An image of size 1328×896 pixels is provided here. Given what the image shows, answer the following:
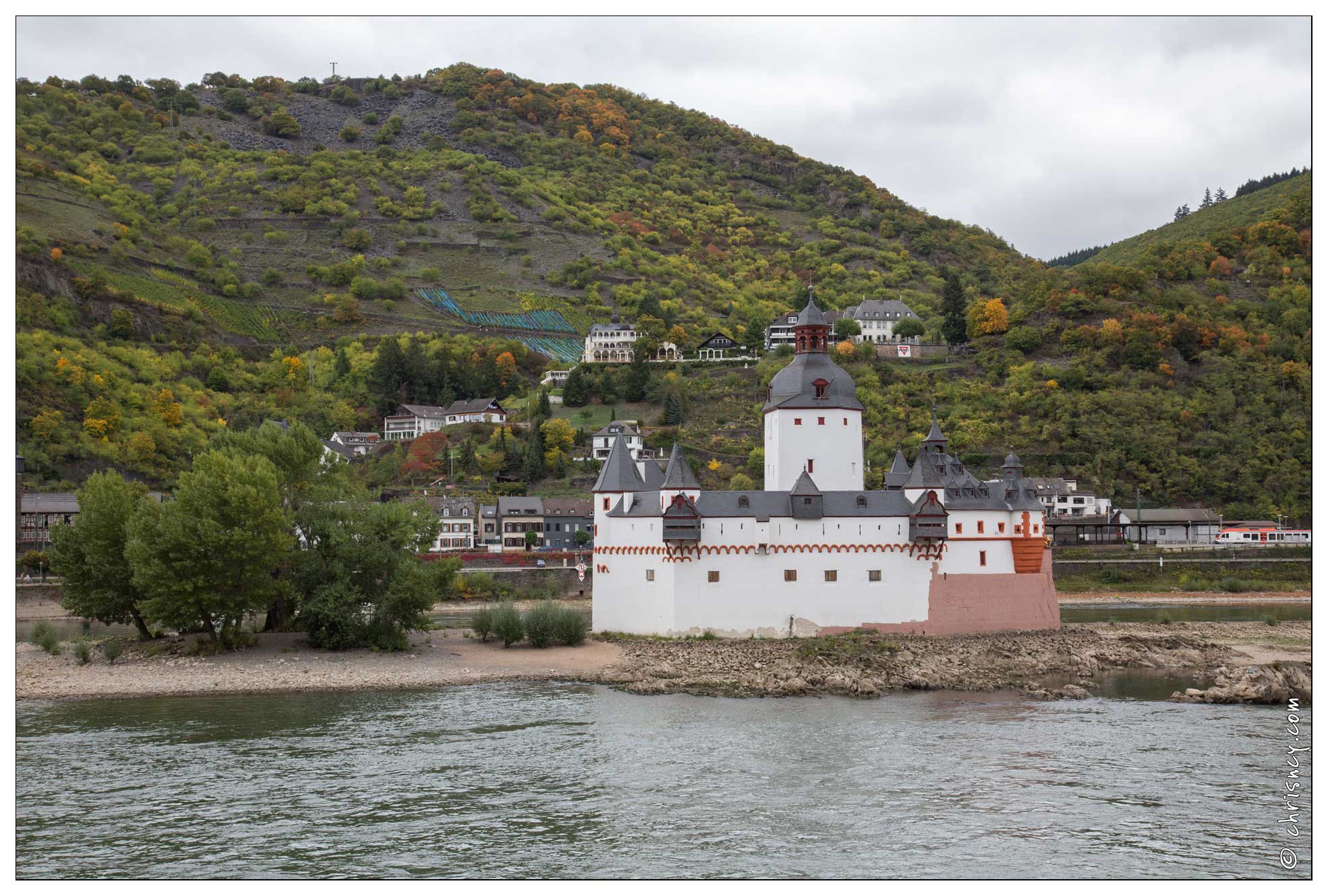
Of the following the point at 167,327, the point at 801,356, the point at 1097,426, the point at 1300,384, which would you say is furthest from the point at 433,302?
the point at 801,356

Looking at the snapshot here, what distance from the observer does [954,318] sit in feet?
376

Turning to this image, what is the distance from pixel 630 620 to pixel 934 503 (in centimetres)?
1211

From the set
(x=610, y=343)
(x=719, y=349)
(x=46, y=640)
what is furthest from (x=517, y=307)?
(x=46, y=640)

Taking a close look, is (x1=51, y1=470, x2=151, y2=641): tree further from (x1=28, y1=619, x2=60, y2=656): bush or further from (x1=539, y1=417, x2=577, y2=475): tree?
(x1=539, y1=417, x2=577, y2=475): tree

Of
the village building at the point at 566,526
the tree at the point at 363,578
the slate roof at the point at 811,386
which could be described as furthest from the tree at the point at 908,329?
the tree at the point at 363,578

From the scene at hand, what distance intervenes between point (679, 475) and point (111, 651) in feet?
67.6

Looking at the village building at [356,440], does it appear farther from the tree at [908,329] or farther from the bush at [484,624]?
the bush at [484,624]

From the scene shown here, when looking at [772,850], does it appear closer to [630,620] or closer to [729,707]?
[729,707]

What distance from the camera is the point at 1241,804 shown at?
85.1 feet

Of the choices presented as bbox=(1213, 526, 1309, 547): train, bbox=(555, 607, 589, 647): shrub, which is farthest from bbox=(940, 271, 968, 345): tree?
bbox=(555, 607, 589, 647): shrub

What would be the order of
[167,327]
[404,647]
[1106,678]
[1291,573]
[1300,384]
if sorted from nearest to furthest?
[1106,678], [404,647], [1291,573], [1300,384], [167,327]

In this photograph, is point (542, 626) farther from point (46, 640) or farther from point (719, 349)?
point (719, 349)

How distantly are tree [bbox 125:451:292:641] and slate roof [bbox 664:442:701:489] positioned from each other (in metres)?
13.6

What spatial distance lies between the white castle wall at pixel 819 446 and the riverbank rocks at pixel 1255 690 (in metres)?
15.7
